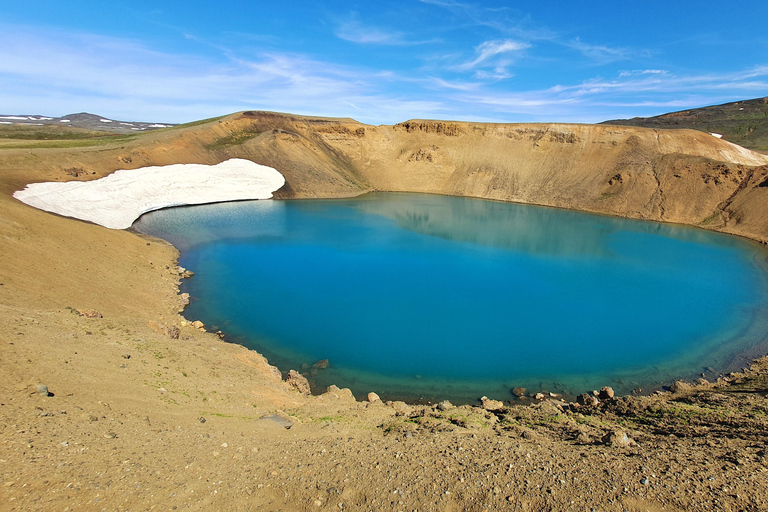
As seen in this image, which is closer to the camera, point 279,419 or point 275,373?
point 279,419

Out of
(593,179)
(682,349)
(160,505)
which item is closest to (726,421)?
(682,349)

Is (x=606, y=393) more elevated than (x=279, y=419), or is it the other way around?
(x=279, y=419)

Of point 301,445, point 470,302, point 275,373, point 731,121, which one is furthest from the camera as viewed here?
point 731,121

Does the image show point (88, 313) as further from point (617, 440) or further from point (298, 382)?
point (617, 440)

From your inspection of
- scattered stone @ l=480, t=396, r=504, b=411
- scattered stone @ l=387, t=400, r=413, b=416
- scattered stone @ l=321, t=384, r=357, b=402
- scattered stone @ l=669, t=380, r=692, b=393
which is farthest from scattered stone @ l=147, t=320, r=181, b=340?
scattered stone @ l=669, t=380, r=692, b=393

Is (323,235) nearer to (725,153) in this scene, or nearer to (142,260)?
(142,260)

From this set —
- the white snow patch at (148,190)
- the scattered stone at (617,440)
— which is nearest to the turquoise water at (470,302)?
the white snow patch at (148,190)

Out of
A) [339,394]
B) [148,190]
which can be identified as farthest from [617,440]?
[148,190]
